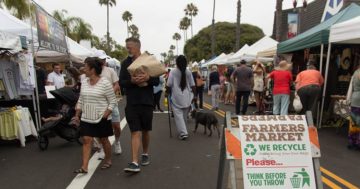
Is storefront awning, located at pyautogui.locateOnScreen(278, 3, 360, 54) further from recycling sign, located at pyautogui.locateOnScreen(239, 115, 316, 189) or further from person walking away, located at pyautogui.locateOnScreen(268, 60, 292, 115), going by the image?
recycling sign, located at pyautogui.locateOnScreen(239, 115, 316, 189)

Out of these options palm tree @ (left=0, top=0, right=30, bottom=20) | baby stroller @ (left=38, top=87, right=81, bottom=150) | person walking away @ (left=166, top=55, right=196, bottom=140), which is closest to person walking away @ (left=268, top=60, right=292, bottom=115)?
person walking away @ (left=166, top=55, right=196, bottom=140)

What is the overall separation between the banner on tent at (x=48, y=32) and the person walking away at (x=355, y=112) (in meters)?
6.73

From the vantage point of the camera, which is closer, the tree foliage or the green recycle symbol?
the green recycle symbol

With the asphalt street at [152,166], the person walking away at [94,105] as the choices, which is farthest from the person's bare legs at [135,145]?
the person walking away at [94,105]

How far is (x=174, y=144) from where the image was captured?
306 inches

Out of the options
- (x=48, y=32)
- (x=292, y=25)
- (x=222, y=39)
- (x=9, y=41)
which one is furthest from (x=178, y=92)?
(x=222, y=39)

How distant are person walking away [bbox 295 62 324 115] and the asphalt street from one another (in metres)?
1.19

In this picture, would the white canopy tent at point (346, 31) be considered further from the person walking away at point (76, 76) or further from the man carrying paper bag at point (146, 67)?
the person walking away at point (76, 76)

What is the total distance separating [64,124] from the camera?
747 cm

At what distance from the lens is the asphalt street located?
5.12 meters

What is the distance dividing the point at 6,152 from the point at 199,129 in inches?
182

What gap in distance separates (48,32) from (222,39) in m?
59.5

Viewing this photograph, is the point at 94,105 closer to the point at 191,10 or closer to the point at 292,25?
the point at 292,25

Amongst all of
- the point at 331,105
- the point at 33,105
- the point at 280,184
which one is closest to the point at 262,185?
the point at 280,184
